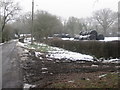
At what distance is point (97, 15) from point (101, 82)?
13379cm

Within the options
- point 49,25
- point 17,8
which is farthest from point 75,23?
point 49,25

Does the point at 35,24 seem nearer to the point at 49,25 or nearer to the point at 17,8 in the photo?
the point at 49,25

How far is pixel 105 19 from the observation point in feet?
444

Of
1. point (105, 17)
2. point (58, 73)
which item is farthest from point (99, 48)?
point (105, 17)

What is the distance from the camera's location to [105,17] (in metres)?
134

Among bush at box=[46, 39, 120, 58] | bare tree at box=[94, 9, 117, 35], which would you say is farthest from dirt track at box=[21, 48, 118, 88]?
bare tree at box=[94, 9, 117, 35]

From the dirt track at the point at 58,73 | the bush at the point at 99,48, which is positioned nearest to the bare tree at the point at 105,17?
the bush at the point at 99,48

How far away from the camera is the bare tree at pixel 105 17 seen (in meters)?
133

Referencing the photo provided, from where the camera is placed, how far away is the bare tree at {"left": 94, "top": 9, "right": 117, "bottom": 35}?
132650 millimetres

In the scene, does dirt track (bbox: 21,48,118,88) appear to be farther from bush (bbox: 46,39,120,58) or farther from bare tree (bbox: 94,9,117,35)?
bare tree (bbox: 94,9,117,35)

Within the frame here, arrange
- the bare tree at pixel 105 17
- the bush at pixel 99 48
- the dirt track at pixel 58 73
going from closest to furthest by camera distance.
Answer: the dirt track at pixel 58 73, the bush at pixel 99 48, the bare tree at pixel 105 17

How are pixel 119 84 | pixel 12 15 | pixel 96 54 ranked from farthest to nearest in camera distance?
pixel 12 15
pixel 96 54
pixel 119 84

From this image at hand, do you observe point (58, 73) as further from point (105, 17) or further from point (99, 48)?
point (105, 17)

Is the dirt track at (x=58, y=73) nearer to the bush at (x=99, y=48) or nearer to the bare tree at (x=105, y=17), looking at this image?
the bush at (x=99, y=48)
